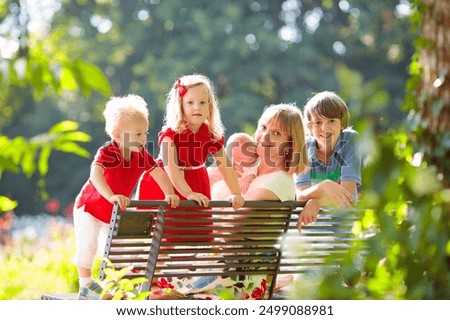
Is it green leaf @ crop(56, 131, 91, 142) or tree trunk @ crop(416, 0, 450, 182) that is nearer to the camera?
green leaf @ crop(56, 131, 91, 142)

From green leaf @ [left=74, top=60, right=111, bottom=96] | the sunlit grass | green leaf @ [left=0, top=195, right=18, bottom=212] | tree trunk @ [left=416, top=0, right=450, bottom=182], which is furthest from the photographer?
the sunlit grass

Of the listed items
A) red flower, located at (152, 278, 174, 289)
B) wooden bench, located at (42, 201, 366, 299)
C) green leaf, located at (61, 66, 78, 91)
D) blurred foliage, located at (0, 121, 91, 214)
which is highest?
wooden bench, located at (42, 201, 366, 299)

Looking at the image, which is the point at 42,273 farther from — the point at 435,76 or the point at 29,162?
the point at 29,162

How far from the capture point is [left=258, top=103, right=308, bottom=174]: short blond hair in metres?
4.14

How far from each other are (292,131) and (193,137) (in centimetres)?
46

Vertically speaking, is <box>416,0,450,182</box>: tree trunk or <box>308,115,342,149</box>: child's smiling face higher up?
<box>308,115,342,149</box>: child's smiling face

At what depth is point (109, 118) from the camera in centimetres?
433

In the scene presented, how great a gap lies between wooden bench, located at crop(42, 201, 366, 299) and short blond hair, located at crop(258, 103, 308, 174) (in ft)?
0.81

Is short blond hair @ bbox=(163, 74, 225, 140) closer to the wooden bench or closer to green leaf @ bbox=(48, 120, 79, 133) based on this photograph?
the wooden bench

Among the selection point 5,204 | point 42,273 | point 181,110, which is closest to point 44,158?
point 5,204

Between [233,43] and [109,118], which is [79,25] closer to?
[233,43]

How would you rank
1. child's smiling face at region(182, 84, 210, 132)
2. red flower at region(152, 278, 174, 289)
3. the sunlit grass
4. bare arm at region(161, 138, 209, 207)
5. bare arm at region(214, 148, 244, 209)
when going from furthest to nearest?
the sunlit grass → child's smiling face at region(182, 84, 210, 132) → bare arm at region(214, 148, 244, 209) → bare arm at region(161, 138, 209, 207) → red flower at region(152, 278, 174, 289)

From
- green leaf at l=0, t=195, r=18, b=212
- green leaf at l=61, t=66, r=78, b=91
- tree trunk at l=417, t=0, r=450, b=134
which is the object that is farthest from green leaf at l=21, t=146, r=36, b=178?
tree trunk at l=417, t=0, r=450, b=134

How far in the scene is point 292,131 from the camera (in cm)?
416
